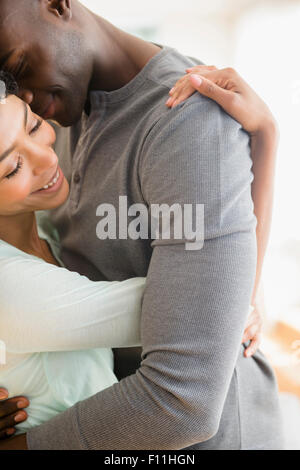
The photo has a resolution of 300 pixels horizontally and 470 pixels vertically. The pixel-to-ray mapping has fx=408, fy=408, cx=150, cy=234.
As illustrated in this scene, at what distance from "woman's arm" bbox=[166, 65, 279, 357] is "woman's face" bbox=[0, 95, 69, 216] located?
0.89 ft

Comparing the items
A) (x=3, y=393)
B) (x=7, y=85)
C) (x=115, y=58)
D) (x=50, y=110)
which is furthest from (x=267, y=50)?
(x=3, y=393)

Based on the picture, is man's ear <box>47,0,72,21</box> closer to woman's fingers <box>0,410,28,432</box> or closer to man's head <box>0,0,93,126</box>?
man's head <box>0,0,93,126</box>

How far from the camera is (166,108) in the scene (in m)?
0.72

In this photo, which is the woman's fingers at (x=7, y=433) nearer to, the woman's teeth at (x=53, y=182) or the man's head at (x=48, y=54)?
the woman's teeth at (x=53, y=182)

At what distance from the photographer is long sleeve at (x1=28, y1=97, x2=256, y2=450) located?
25.0 inches

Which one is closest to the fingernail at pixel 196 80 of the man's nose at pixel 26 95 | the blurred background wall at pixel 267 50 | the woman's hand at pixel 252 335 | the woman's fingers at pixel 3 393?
the man's nose at pixel 26 95

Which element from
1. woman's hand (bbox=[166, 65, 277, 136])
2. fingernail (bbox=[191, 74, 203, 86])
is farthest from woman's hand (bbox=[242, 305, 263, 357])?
fingernail (bbox=[191, 74, 203, 86])

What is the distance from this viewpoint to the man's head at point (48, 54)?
29.8 inches

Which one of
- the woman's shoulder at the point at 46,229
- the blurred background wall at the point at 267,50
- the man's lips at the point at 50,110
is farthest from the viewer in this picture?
the blurred background wall at the point at 267,50

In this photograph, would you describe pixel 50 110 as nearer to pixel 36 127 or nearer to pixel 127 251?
pixel 36 127

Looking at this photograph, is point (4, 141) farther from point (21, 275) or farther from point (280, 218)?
point (280, 218)

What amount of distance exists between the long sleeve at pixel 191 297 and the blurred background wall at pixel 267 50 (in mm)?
1497

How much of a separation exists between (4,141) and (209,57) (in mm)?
3600

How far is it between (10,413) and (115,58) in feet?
2.53
